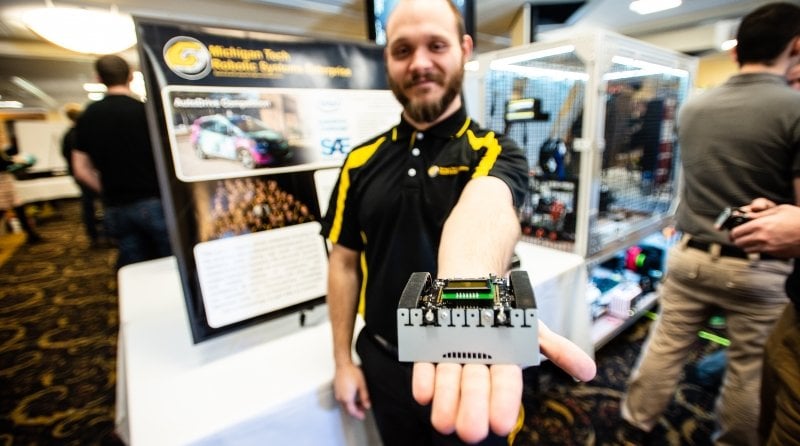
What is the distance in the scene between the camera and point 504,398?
0.39 meters

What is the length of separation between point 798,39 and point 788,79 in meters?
0.24

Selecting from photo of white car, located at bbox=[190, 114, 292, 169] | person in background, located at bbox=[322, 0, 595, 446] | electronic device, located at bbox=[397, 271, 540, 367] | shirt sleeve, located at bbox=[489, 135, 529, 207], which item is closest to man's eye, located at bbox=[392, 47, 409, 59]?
person in background, located at bbox=[322, 0, 595, 446]

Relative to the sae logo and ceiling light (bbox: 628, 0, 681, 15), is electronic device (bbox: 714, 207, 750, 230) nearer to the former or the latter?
the sae logo

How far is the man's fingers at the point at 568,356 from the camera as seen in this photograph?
43 cm

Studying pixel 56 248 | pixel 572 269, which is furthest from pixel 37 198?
pixel 572 269

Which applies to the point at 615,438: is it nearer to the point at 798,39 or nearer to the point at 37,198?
the point at 798,39

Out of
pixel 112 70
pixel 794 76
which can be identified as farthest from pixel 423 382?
pixel 112 70

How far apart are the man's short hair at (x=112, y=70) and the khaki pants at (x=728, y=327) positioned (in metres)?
2.69

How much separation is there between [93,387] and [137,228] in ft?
3.12

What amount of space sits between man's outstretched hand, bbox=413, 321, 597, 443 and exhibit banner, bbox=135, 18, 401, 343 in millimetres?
795

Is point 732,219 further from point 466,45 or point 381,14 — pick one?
point 381,14

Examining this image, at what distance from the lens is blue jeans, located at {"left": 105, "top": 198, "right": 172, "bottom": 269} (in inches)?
74.1

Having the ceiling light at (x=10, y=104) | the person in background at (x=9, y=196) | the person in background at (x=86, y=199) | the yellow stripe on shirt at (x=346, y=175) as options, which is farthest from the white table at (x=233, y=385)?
the ceiling light at (x=10, y=104)

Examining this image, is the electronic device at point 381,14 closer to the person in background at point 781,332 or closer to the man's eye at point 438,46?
the man's eye at point 438,46
